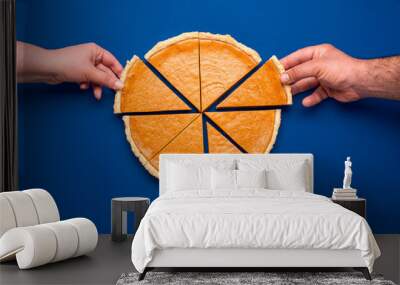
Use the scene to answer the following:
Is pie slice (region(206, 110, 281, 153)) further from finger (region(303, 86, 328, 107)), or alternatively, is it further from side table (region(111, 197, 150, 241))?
side table (region(111, 197, 150, 241))

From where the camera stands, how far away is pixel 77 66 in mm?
6730

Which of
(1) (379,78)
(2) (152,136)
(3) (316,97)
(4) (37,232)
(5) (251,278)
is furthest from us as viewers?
(2) (152,136)

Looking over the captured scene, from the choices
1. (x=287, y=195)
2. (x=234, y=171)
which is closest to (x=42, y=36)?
(x=234, y=171)

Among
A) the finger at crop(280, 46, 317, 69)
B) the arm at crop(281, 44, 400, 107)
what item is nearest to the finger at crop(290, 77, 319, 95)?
the arm at crop(281, 44, 400, 107)

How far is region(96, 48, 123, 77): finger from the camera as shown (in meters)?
6.72

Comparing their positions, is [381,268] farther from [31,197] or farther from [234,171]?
[31,197]

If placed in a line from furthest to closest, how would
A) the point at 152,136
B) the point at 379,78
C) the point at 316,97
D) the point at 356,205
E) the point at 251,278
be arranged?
the point at 152,136
the point at 316,97
the point at 379,78
the point at 356,205
the point at 251,278

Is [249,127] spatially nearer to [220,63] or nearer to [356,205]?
[220,63]

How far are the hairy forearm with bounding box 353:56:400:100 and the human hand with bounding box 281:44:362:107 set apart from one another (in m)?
0.04

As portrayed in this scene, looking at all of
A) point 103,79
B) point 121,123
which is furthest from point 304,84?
point 103,79

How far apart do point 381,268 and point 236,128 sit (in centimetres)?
236

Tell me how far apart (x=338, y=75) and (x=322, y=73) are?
0.17 m

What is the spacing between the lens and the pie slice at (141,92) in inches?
263

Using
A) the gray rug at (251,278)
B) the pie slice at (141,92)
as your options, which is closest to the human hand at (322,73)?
the pie slice at (141,92)
